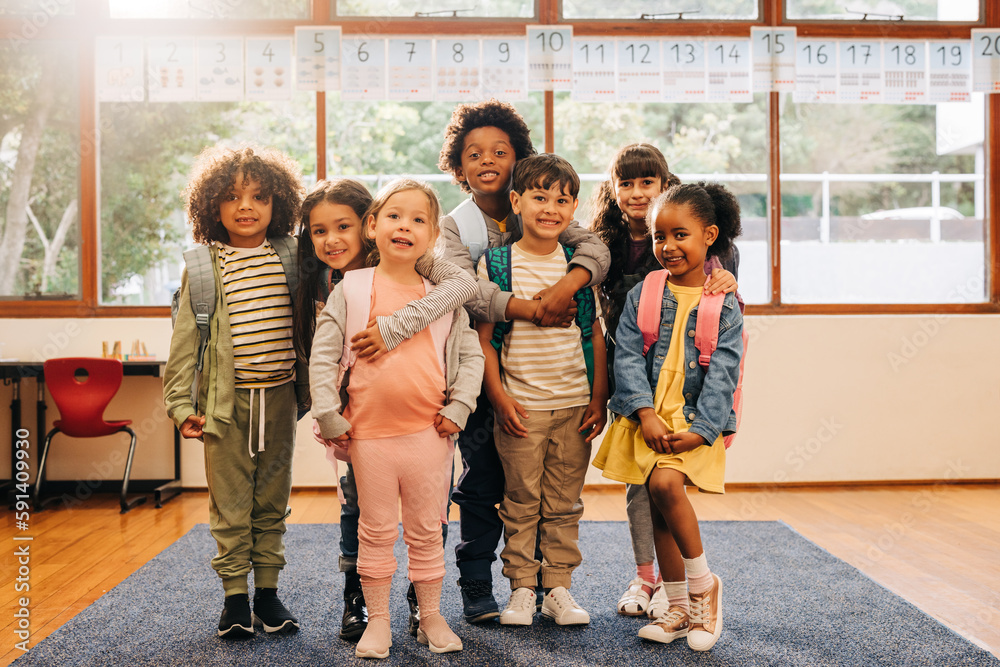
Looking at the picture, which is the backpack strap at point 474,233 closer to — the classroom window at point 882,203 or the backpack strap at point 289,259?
the backpack strap at point 289,259

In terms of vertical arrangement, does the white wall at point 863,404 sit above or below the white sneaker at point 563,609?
above

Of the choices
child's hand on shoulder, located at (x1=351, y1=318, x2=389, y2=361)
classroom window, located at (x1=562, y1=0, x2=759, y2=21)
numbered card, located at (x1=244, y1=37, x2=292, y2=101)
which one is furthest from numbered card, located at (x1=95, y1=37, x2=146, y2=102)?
child's hand on shoulder, located at (x1=351, y1=318, x2=389, y2=361)

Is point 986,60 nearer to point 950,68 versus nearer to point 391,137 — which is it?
point 950,68

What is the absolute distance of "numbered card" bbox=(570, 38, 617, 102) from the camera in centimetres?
363

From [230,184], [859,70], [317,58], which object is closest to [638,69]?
[859,70]

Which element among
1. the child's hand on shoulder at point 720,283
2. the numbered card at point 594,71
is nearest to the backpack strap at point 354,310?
the child's hand on shoulder at point 720,283

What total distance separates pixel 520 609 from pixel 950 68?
3.54 metres

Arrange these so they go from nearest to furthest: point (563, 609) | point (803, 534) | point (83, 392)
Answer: point (563, 609) < point (803, 534) < point (83, 392)

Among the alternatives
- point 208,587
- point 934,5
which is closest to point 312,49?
point 208,587

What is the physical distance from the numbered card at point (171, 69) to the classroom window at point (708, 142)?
182cm

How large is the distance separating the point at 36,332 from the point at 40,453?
580 mm

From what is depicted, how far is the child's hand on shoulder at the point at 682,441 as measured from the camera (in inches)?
67.8

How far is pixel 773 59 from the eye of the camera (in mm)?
3684

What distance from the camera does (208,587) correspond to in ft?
7.28
